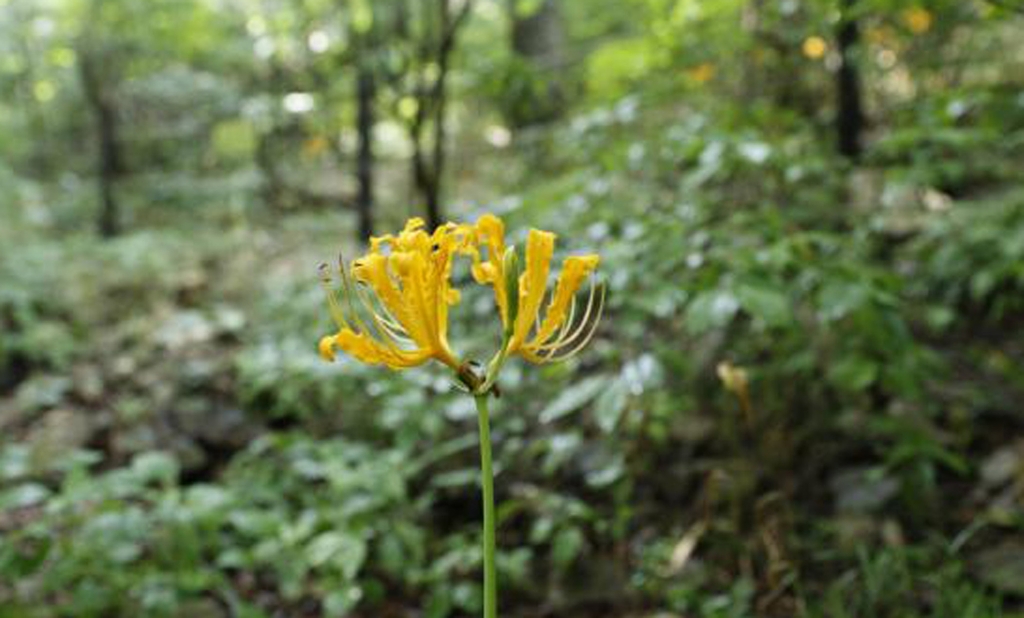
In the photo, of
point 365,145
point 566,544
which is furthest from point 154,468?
point 365,145

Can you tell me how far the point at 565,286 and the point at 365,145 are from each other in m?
4.64

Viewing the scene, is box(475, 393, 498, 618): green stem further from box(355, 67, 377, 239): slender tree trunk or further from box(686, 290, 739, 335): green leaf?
box(355, 67, 377, 239): slender tree trunk

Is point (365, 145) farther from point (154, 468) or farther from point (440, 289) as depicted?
point (440, 289)

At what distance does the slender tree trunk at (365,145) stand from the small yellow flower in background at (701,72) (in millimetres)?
2082

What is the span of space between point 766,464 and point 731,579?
0.49 metres

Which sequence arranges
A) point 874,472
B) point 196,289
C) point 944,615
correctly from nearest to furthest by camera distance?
1. point 944,615
2. point 874,472
3. point 196,289

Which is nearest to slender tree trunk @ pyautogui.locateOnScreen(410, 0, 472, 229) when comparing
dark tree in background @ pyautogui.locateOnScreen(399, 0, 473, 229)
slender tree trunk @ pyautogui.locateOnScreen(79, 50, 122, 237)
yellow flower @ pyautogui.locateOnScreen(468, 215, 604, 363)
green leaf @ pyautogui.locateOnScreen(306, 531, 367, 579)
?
dark tree in background @ pyautogui.locateOnScreen(399, 0, 473, 229)

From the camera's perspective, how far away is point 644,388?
88.9 inches

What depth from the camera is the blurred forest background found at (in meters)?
2.32

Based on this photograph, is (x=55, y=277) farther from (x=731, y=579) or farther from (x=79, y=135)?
(x=731, y=579)

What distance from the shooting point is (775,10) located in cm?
350

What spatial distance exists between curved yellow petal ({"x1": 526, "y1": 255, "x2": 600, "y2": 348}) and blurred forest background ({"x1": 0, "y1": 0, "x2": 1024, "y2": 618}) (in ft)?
2.64

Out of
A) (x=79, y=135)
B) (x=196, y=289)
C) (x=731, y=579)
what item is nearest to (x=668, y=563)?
(x=731, y=579)

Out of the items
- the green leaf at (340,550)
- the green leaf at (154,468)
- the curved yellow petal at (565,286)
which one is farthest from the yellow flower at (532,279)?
the green leaf at (154,468)
